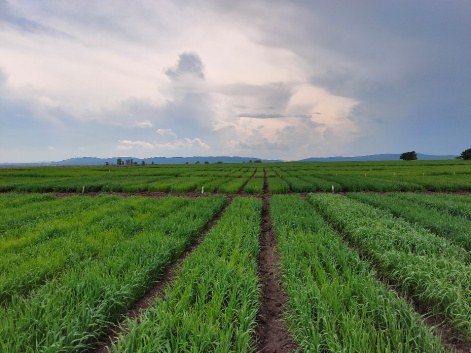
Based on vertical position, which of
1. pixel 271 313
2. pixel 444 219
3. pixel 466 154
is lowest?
pixel 271 313

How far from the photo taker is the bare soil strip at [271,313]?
3229mm

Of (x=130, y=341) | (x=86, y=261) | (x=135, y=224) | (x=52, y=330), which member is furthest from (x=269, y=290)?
(x=135, y=224)

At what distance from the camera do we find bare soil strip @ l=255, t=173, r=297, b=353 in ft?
10.6

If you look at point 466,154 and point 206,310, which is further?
point 466,154

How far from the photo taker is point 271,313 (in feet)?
12.9

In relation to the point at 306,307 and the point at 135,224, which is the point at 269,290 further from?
the point at 135,224

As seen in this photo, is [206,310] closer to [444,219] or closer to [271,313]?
[271,313]

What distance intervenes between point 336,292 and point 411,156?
149 m

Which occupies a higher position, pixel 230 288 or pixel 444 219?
pixel 444 219

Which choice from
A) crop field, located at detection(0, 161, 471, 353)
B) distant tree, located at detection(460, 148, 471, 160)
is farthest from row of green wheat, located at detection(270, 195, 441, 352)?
distant tree, located at detection(460, 148, 471, 160)

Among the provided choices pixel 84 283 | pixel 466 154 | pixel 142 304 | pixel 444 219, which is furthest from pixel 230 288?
pixel 466 154

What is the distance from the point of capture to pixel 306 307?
11.2 feet

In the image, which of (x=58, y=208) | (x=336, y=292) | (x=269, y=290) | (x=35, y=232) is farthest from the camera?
(x=58, y=208)

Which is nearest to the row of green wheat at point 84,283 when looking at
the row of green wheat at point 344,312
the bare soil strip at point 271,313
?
the bare soil strip at point 271,313
